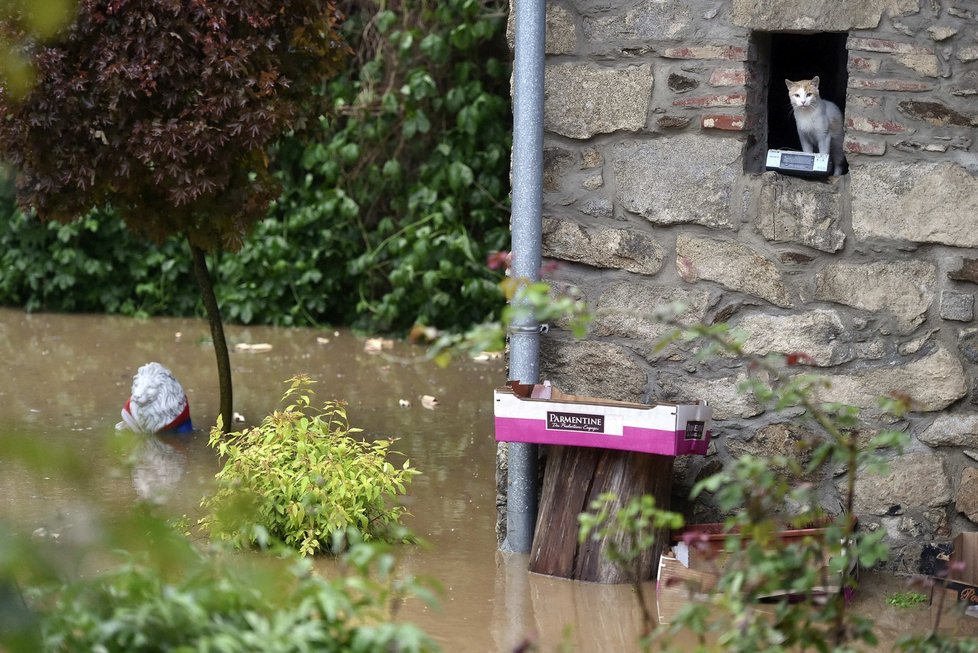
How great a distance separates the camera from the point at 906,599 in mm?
3986

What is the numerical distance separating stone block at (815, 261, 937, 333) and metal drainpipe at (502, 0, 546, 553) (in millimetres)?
1028

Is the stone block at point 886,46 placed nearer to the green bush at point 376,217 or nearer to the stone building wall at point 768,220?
the stone building wall at point 768,220

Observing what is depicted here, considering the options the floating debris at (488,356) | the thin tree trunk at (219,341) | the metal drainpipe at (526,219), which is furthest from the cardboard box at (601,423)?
the floating debris at (488,356)

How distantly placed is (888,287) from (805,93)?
768 millimetres

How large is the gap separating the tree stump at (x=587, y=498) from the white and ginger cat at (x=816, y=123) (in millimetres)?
1241

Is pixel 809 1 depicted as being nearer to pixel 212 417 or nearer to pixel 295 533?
pixel 295 533

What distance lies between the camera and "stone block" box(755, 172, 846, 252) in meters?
4.11

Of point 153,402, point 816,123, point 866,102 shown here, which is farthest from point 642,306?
point 153,402

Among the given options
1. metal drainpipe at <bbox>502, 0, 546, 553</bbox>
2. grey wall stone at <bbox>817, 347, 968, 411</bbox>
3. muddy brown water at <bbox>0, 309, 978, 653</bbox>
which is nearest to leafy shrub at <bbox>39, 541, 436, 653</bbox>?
muddy brown water at <bbox>0, 309, 978, 653</bbox>

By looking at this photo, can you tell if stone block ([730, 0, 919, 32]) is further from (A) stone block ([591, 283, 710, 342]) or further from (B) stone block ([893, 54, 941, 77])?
(A) stone block ([591, 283, 710, 342])

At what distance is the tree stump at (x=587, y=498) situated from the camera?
Result: 404cm

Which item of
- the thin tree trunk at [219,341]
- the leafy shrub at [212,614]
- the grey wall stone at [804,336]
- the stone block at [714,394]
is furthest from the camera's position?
the thin tree trunk at [219,341]

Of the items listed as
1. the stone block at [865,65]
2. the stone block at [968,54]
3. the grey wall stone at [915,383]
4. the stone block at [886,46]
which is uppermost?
the stone block at [886,46]

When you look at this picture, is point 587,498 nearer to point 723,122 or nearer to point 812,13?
point 723,122
